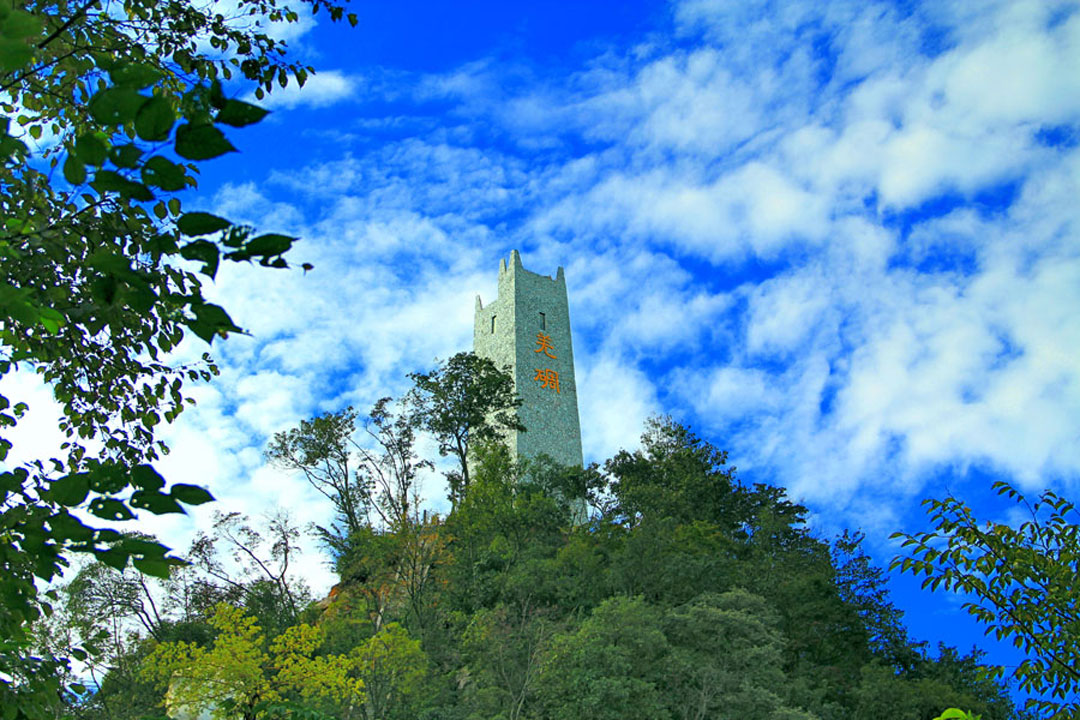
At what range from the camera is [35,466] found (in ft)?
7.43

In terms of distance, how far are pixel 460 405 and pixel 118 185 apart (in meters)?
19.1

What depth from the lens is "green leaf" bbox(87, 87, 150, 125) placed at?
3.40 ft

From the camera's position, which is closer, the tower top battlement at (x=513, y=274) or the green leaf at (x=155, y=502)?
the green leaf at (x=155, y=502)

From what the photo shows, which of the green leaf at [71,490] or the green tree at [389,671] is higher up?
the green tree at [389,671]

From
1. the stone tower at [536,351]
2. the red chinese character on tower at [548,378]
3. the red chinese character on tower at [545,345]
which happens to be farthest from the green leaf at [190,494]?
the red chinese character on tower at [545,345]

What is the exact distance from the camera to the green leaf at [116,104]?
1.04 metres

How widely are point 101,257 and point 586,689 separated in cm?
1041

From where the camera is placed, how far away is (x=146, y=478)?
4.18ft

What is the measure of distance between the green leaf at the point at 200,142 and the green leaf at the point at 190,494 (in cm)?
51

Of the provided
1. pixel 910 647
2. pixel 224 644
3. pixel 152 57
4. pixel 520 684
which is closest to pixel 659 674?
pixel 520 684

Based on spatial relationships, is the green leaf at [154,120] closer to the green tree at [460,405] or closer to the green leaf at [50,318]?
the green leaf at [50,318]

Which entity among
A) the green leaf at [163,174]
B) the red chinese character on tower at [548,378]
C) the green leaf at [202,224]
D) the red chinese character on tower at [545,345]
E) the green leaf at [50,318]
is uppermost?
the red chinese character on tower at [545,345]

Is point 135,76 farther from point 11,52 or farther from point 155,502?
point 155,502

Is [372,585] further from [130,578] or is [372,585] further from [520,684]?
[130,578]
